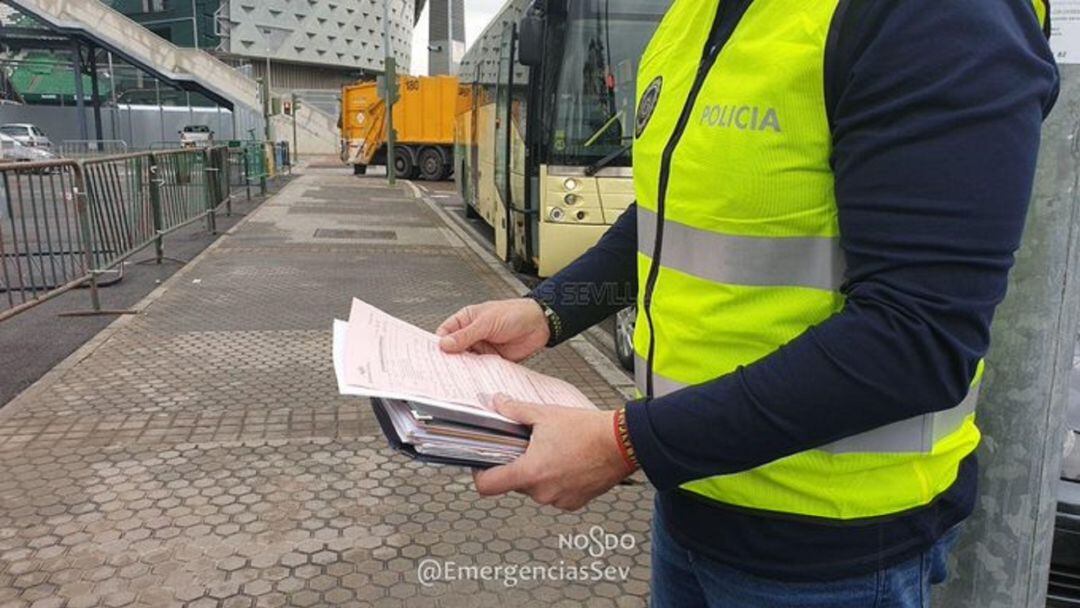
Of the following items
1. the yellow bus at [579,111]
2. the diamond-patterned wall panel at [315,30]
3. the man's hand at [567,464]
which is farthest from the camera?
the diamond-patterned wall panel at [315,30]

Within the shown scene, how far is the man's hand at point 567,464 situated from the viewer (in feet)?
3.68

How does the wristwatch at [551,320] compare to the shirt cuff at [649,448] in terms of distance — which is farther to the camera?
the wristwatch at [551,320]

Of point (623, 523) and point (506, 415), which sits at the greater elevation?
point (506, 415)

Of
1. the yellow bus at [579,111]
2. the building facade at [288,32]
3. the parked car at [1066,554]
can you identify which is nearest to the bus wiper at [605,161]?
the yellow bus at [579,111]

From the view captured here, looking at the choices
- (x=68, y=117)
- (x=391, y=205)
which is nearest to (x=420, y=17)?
(x=68, y=117)

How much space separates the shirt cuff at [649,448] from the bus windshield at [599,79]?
562cm

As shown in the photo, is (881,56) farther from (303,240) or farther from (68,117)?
(68,117)

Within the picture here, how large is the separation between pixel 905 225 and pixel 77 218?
26.1 feet

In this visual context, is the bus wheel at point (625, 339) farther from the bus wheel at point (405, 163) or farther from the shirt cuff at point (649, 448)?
the bus wheel at point (405, 163)

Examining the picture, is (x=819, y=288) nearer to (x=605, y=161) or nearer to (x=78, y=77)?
(x=605, y=161)

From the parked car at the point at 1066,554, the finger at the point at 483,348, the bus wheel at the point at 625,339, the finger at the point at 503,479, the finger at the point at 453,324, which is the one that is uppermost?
the finger at the point at 453,324

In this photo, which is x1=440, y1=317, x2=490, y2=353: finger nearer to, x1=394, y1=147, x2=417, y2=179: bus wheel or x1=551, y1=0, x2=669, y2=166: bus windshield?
x1=551, y1=0, x2=669, y2=166: bus windshield

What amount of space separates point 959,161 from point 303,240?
38.9ft

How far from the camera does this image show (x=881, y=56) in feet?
2.95
